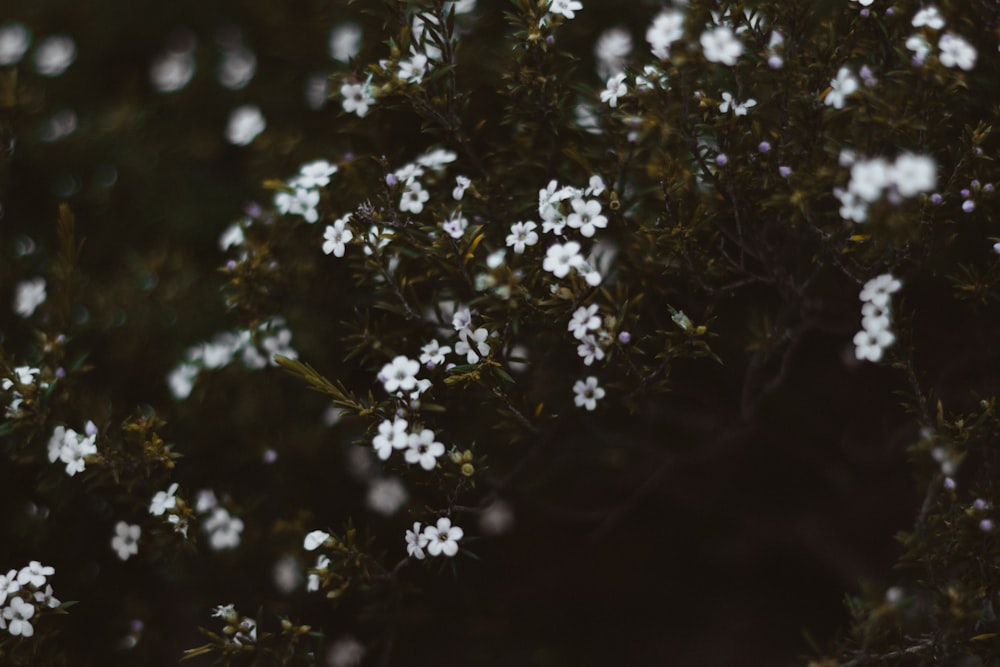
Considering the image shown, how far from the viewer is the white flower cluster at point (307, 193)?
290 cm

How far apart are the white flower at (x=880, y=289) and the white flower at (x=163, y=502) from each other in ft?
7.47

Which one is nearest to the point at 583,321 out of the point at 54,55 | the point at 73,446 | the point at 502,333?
the point at 502,333

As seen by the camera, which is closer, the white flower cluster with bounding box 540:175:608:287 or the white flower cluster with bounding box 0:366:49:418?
the white flower cluster with bounding box 540:175:608:287

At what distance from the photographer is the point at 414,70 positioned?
8.66 ft

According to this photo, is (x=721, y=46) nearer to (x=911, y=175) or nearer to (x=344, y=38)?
(x=911, y=175)

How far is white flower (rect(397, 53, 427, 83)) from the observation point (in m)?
2.62

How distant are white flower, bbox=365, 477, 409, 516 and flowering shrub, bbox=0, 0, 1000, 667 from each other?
17 mm

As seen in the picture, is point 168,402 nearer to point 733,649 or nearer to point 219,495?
point 219,495

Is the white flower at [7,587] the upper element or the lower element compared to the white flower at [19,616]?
upper

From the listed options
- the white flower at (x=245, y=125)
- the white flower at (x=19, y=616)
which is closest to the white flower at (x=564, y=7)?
the white flower at (x=245, y=125)

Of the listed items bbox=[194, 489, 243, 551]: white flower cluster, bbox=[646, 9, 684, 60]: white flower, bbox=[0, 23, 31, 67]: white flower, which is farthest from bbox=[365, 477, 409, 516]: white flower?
bbox=[0, 23, 31, 67]: white flower

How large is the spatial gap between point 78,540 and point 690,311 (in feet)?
8.64

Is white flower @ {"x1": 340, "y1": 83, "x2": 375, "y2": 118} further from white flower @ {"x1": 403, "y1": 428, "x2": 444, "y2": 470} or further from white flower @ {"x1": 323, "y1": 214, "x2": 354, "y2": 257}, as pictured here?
white flower @ {"x1": 403, "y1": 428, "x2": 444, "y2": 470}

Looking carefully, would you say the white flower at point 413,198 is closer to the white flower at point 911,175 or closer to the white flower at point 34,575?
the white flower at point 911,175
